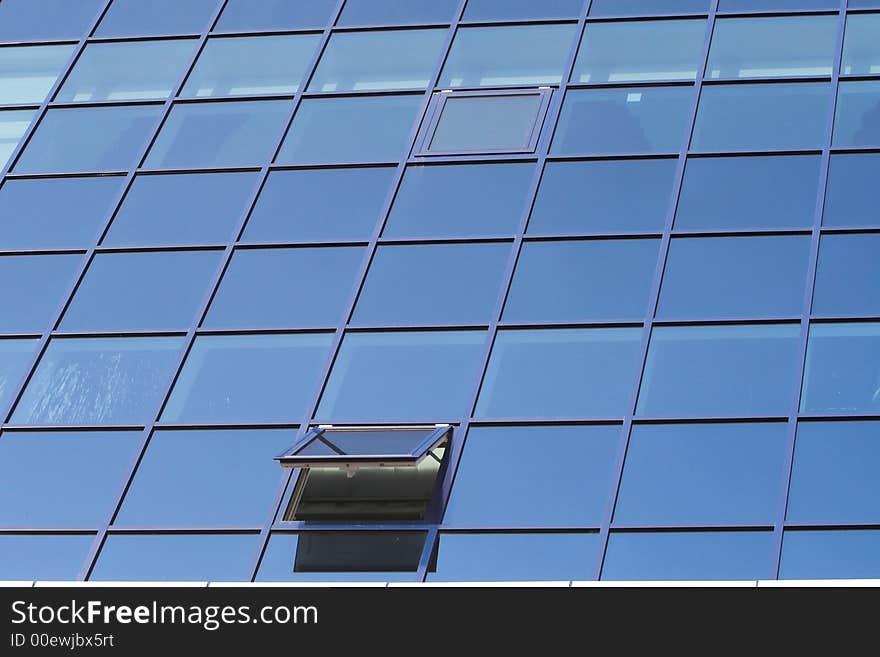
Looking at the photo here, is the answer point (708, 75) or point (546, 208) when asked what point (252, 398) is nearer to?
point (546, 208)

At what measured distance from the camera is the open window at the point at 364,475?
58.3 ft

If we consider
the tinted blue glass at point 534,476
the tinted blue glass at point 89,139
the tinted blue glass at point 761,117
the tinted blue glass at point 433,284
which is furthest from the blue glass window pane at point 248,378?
the tinted blue glass at point 761,117

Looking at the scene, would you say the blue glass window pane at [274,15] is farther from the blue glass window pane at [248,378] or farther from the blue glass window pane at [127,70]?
the blue glass window pane at [248,378]

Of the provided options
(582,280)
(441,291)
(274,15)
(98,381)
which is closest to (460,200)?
(441,291)

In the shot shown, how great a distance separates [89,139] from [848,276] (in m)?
11.0

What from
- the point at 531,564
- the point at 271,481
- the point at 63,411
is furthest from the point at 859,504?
the point at 63,411

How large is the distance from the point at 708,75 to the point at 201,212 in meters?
7.47

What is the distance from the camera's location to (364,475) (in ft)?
59.9

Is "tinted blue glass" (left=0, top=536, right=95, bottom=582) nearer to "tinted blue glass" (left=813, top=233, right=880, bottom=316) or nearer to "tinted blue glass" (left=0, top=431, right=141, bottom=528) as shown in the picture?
"tinted blue glass" (left=0, top=431, right=141, bottom=528)

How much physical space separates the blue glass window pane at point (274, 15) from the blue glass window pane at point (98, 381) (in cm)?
759

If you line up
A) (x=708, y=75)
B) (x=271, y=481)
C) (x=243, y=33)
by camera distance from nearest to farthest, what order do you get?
(x=271, y=481)
(x=708, y=75)
(x=243, y=33)

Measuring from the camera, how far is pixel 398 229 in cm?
2169

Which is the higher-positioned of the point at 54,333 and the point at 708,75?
the point at 54,333

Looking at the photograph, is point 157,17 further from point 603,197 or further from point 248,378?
point 248,378
